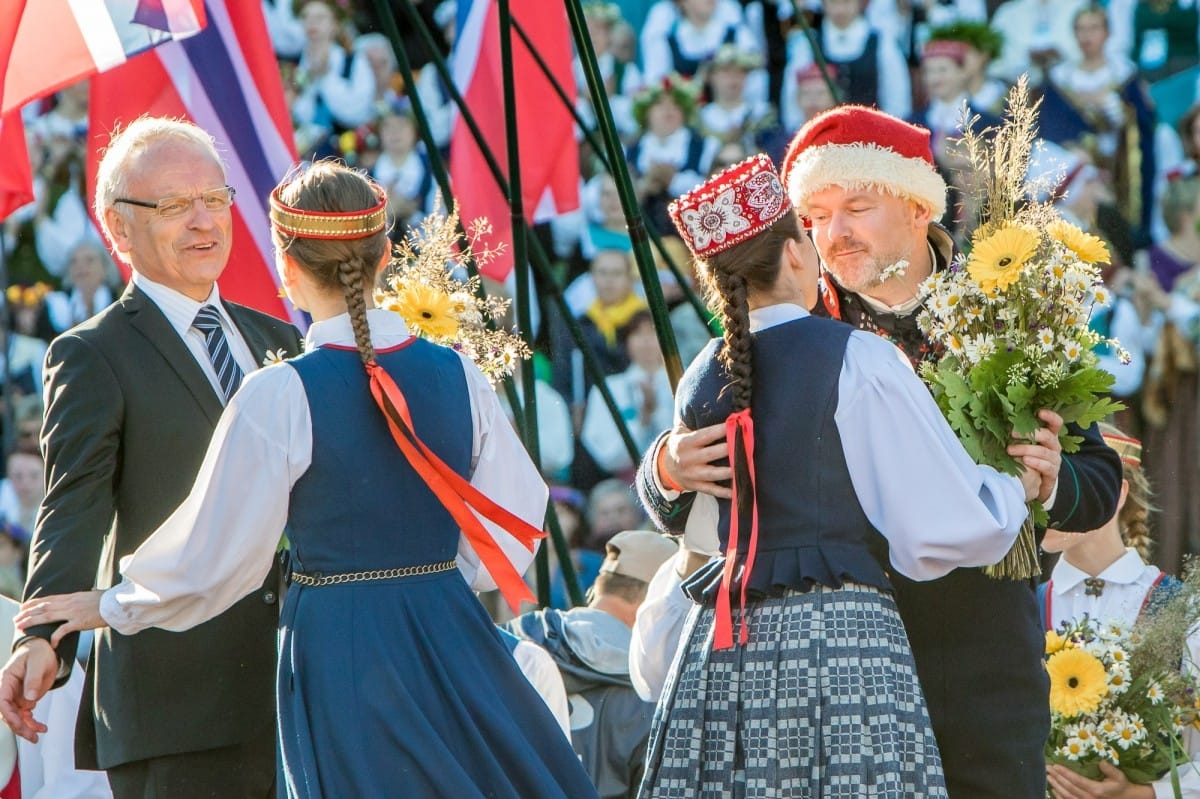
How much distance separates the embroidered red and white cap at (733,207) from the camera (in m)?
3.00

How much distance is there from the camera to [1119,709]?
4.01 metres

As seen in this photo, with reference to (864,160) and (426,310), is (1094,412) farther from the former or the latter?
(426,310)

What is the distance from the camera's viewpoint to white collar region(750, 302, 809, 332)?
9.87ft

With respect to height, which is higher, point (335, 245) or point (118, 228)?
point (118, 228)

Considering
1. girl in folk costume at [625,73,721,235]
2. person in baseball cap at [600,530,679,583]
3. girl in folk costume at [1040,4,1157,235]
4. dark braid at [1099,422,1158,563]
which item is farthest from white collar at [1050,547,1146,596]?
girl in folk costume at [625,73,721,235]

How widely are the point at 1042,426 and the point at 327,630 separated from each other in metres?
1.39

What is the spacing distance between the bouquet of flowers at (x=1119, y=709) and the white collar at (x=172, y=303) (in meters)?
2.17

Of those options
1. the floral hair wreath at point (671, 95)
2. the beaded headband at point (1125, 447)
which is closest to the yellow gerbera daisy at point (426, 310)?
the beaded headband at point (1125, 447)

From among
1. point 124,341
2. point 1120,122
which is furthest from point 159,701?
point 1120,122

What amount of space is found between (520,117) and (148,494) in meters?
3.57

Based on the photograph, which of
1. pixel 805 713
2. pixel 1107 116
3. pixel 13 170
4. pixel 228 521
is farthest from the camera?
pixel 1107 116

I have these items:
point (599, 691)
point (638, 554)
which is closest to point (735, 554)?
point (599, 691)

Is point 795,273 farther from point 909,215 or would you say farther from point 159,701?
point 159,701

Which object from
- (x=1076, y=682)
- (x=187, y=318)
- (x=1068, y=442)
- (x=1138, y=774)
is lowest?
(x=1138, y=774)
